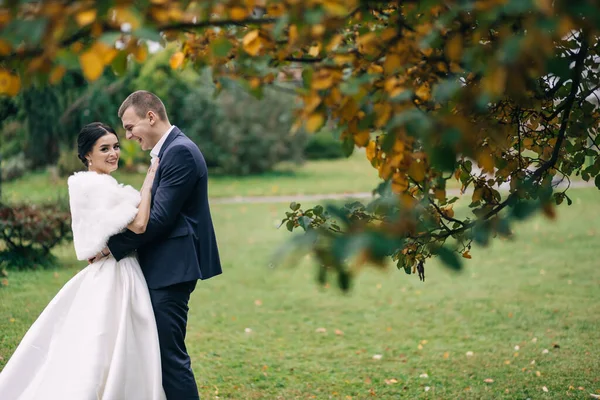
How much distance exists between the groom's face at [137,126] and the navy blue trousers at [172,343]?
0.94 metres

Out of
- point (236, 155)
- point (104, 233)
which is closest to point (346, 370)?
point (104, 233)

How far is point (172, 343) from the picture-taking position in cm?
420

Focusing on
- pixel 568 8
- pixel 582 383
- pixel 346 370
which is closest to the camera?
pixel 568 8

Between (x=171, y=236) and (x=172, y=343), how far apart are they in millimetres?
660

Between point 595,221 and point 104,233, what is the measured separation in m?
13.2

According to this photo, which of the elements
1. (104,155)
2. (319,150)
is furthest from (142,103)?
(319,150)

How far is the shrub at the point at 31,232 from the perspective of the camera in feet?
32.3

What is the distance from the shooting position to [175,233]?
4156 millimetres

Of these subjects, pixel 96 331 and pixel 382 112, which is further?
pixel 96 331

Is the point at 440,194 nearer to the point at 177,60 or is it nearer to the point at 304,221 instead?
the point at 304,221

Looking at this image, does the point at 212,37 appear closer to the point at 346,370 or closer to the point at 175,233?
the point at 175,233

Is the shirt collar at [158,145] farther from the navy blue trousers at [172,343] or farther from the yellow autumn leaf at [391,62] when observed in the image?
the yellow autumn leaf at [391,62]

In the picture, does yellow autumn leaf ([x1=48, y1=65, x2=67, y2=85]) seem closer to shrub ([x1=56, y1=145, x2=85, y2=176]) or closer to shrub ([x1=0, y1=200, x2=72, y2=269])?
shrub ([x1=0, y1=200, x2=72, y2=269])

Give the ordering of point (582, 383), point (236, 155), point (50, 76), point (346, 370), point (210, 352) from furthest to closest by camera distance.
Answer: point (236, 155), point (210, 352), point (346, 370), point (582, 383), point (50, 76)
